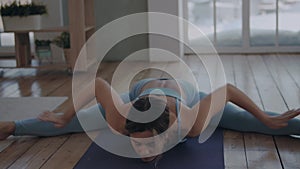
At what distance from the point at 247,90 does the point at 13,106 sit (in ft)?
5.42

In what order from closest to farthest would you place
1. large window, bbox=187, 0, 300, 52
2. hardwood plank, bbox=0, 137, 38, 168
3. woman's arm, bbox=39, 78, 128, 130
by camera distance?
hardwood plank, bbox=0, 137, 38, 168, woman's arm, bbox=39, 78, 128, 130, large window, bbox=187, 0, 300, 52

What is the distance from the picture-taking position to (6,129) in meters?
2.68

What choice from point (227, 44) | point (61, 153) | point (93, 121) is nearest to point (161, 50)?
point (227, 44)

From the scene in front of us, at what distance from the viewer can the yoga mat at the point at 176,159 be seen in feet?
7.38

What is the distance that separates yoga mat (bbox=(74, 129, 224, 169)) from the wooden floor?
46 millimetres

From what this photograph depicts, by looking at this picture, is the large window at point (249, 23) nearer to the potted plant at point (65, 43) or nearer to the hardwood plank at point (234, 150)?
the potted plant at point (65, 43)

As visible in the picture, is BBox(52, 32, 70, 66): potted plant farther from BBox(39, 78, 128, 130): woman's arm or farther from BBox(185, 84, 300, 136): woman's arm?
BBox(185, 84, 300, 136): woman's arm

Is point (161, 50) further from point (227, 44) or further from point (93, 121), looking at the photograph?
point (93, 121)

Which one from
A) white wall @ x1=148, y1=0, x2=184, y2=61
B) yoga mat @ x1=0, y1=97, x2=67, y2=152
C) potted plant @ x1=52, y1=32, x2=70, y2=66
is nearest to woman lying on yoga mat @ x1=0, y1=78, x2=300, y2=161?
yoga mat @ x1=0, y1=97, x2=67, y2=152

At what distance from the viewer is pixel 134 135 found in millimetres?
2150

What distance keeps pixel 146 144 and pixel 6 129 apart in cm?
92

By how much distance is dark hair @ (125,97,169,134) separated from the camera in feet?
6.97

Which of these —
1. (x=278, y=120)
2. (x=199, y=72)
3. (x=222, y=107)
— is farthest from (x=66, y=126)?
(x=199, y=72)

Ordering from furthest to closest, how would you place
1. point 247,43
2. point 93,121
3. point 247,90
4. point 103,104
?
point 247,43 → point 247,90 → point 93,121 → point 103,104
